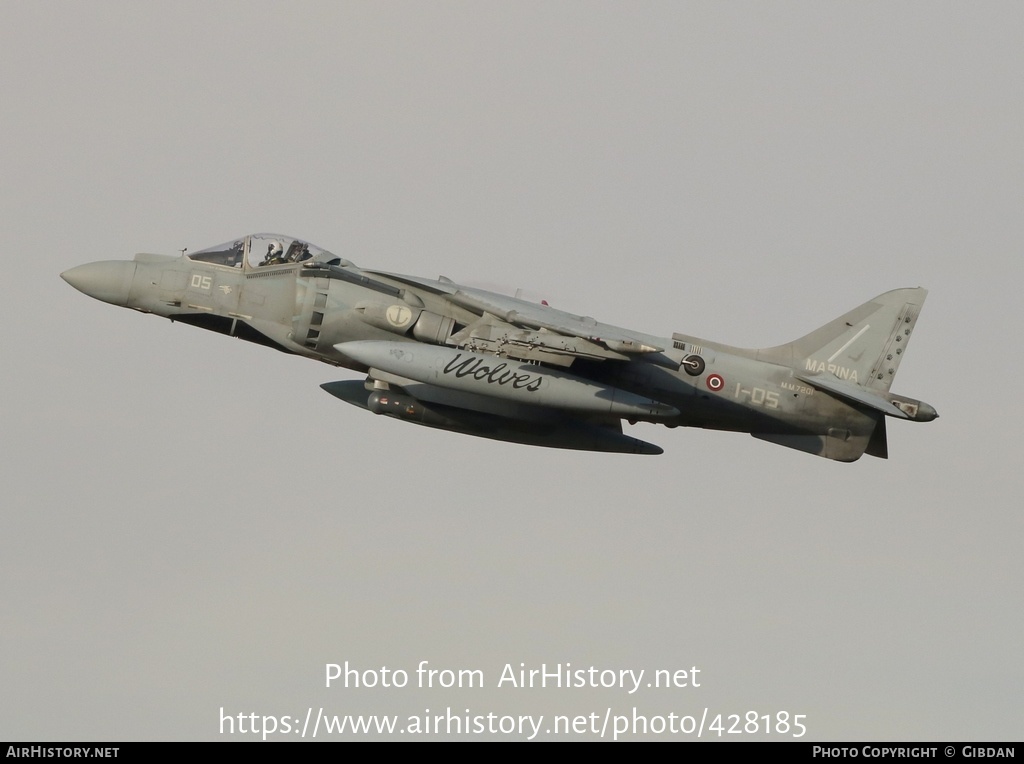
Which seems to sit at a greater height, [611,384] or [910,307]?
[910,307]

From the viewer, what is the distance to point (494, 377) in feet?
77.9

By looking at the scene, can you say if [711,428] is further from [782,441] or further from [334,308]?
[334,308]

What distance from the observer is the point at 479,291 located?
25.1m

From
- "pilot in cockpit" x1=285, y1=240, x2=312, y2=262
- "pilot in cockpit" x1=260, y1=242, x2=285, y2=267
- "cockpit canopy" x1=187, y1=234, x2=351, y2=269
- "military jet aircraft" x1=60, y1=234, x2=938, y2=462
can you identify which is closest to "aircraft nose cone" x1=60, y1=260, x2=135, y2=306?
"military jet aircraft" x1=60, y1=234, x2=938, y2=462

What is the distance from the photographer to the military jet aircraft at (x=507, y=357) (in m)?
24.2

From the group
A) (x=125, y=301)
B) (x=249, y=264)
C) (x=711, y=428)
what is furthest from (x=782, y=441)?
(x=125, y=301)

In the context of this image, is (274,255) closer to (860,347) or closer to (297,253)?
(297,253)

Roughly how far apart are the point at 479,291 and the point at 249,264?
12.8ft

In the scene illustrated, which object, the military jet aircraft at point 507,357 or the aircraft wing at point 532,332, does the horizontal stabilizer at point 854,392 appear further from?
the aircraft wing at point 532,332

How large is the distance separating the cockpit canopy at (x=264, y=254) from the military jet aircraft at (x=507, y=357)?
2 centimetres

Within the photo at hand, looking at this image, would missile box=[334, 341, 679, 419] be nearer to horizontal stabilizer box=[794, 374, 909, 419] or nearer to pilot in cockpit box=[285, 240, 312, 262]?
pilot in cockpit box=[285, 240, 312, 262]

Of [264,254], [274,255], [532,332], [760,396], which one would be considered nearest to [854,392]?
[760,396]

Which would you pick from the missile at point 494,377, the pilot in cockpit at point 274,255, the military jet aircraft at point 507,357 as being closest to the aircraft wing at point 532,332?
the military jet aircraft at point 507,357

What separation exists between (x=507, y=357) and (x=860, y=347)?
649 centimetres
